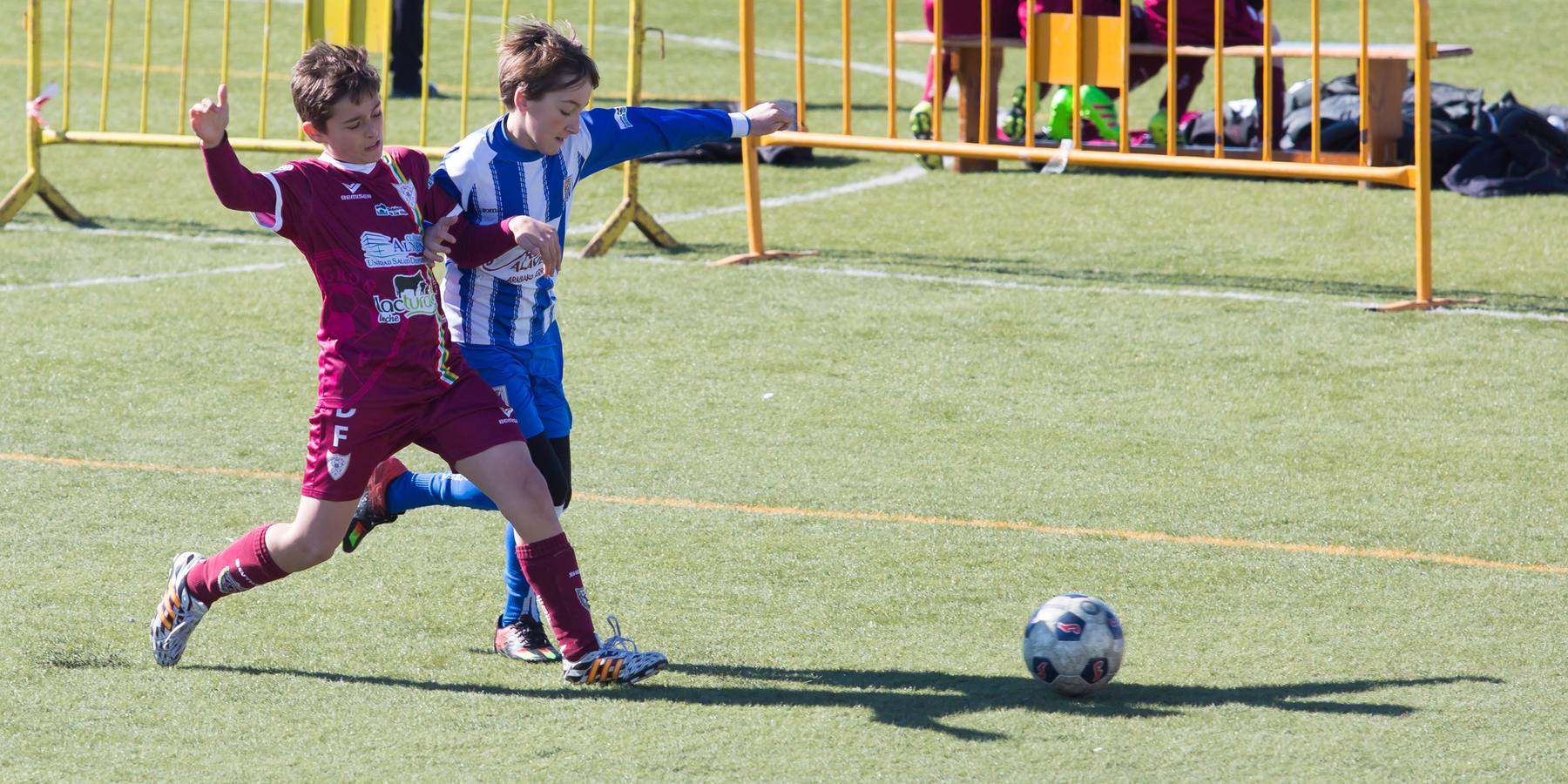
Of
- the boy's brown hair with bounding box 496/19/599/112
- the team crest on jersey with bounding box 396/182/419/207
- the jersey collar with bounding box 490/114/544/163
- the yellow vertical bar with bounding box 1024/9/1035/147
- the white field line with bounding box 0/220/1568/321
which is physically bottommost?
the white field line with bounding box 0/220/1568/321

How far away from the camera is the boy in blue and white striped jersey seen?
4.57 metres

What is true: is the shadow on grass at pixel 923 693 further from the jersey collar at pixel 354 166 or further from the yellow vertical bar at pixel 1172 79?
the yellow vertical bar at pixel 1172 79

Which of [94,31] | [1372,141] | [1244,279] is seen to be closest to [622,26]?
[94,31]

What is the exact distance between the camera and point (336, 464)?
4363 mm

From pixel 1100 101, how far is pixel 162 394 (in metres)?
6.54

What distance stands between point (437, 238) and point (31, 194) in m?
6.87

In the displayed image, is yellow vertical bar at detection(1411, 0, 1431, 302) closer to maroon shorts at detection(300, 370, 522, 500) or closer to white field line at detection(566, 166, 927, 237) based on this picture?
white field line at detection(566, 166, 927, 237)

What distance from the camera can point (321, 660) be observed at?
456cm

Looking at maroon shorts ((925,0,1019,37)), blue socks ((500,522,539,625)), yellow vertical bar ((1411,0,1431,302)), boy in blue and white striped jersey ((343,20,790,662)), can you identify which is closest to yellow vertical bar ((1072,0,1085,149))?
yellow vertical bar ((1411,0,1431,302))

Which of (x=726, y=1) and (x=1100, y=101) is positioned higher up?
(x=726, y=1)

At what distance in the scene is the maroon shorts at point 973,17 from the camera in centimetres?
1184

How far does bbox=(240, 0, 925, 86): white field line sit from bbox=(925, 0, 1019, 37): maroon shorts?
326 cm

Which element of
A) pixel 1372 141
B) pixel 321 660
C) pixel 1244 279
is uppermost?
pixel 1372 141

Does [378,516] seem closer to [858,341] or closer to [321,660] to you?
[321,660]
